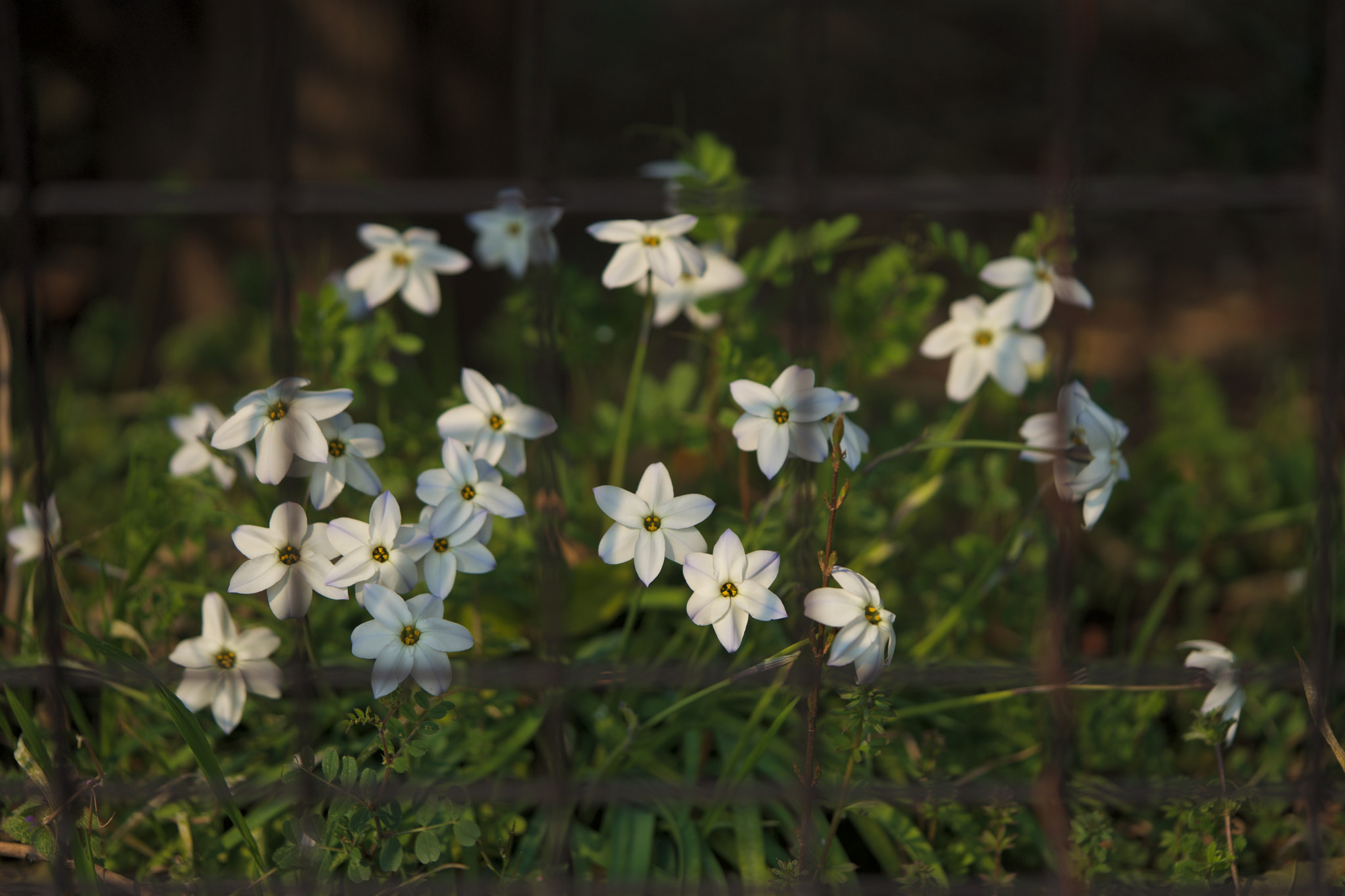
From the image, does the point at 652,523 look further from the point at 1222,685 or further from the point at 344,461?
the point at 1222,685

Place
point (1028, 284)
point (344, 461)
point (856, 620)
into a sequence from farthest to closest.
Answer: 1. point (1028, 284)
2. point (344, 461)
3. point (856, 620)

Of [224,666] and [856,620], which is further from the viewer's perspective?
[224,666]

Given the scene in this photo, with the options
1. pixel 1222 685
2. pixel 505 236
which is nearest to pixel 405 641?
pixel 505 236

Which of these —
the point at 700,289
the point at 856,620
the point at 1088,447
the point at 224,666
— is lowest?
the point at 224,666

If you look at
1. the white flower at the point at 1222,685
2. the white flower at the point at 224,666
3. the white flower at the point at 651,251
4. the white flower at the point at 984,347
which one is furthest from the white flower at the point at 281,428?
the white flower at the point at 1222,685

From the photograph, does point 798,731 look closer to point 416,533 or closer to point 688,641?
point 688,641

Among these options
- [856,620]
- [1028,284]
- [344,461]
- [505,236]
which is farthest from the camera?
[505,236]
